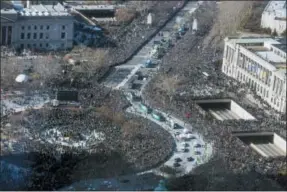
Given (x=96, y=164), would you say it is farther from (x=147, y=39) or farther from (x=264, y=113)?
(x=147, y=39)

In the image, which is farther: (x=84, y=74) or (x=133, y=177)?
(x=84, y=74)

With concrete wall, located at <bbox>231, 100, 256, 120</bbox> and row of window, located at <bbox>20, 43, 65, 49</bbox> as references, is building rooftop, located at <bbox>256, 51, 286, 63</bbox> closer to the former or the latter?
concrete wall, located at <bbox>231, 100, 256, 120</bbox>

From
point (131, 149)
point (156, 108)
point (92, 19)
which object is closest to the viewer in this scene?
point (131, 149)

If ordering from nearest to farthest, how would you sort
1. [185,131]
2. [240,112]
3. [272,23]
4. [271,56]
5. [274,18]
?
[185,131] → [240,112] → [271,56] → [274,18] → [272,23]

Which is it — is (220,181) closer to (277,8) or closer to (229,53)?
(229,53)

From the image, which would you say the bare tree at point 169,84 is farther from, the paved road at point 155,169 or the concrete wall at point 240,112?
the concrete wall at point 240,112

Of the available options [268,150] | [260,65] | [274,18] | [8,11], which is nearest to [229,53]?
[260,65]

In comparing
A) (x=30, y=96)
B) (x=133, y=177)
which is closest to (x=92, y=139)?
(x=133, y=177)
